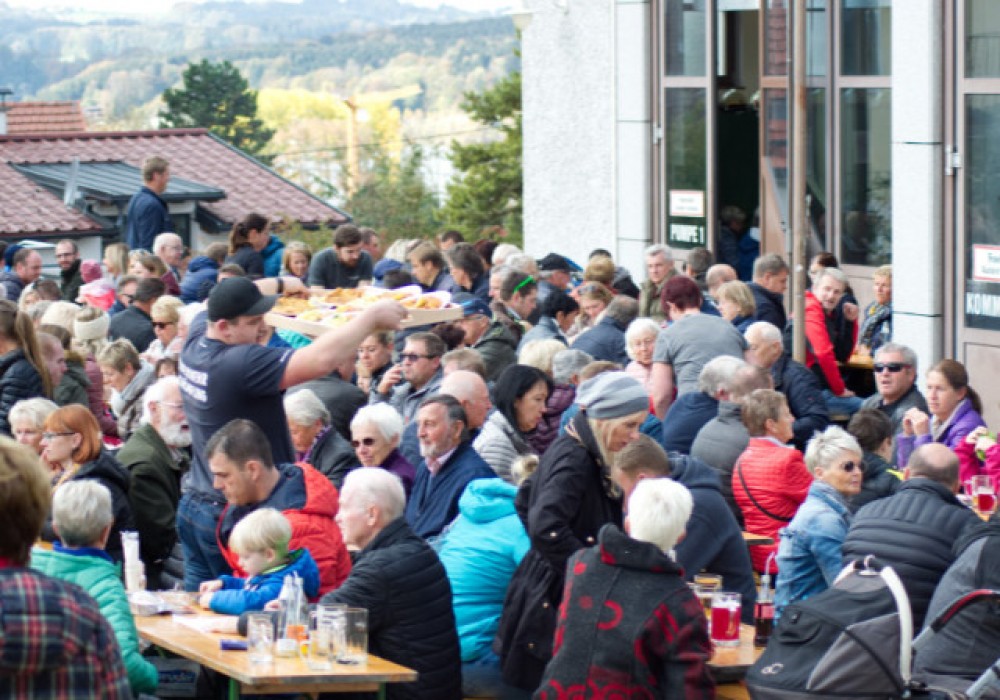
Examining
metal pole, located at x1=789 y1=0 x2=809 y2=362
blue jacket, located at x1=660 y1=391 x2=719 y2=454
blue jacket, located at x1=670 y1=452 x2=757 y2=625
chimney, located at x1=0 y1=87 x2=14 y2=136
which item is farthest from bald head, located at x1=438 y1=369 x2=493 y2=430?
chimney, located at x1=0 y1=87 x2=14 y2=136

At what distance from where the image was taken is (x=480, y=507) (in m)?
7.09

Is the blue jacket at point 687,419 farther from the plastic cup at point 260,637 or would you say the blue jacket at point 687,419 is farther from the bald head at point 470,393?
the plastic cup at point 260,637

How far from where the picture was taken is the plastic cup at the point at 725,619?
6391 millimetres

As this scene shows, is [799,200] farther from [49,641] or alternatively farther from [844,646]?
[49,641]

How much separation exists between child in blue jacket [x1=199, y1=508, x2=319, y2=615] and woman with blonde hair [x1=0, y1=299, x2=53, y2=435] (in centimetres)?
294

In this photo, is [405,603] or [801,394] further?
[801,394]

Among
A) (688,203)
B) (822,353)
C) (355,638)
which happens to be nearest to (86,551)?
(355,638)

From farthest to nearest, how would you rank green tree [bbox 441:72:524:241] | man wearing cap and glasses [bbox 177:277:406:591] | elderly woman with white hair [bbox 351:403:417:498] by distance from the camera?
green tree [bbox 441:72:524:241], elderly woman with white hair [bbox 351:403:417:498], man wearing cap and glasses [bbox 177:277:406:591]

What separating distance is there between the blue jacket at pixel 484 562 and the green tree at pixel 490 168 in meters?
29.5

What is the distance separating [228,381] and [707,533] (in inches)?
82.4

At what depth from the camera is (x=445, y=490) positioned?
7898 millimetres

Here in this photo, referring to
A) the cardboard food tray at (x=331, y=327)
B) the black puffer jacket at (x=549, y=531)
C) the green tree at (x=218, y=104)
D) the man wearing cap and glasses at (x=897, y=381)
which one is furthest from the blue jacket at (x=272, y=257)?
the green tree at (x=218, y=104)

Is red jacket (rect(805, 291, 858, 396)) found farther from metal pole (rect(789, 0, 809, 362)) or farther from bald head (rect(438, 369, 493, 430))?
bald head (rect(438, 369, 493, 430))

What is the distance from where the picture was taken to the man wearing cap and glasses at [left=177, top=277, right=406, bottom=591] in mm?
7145
